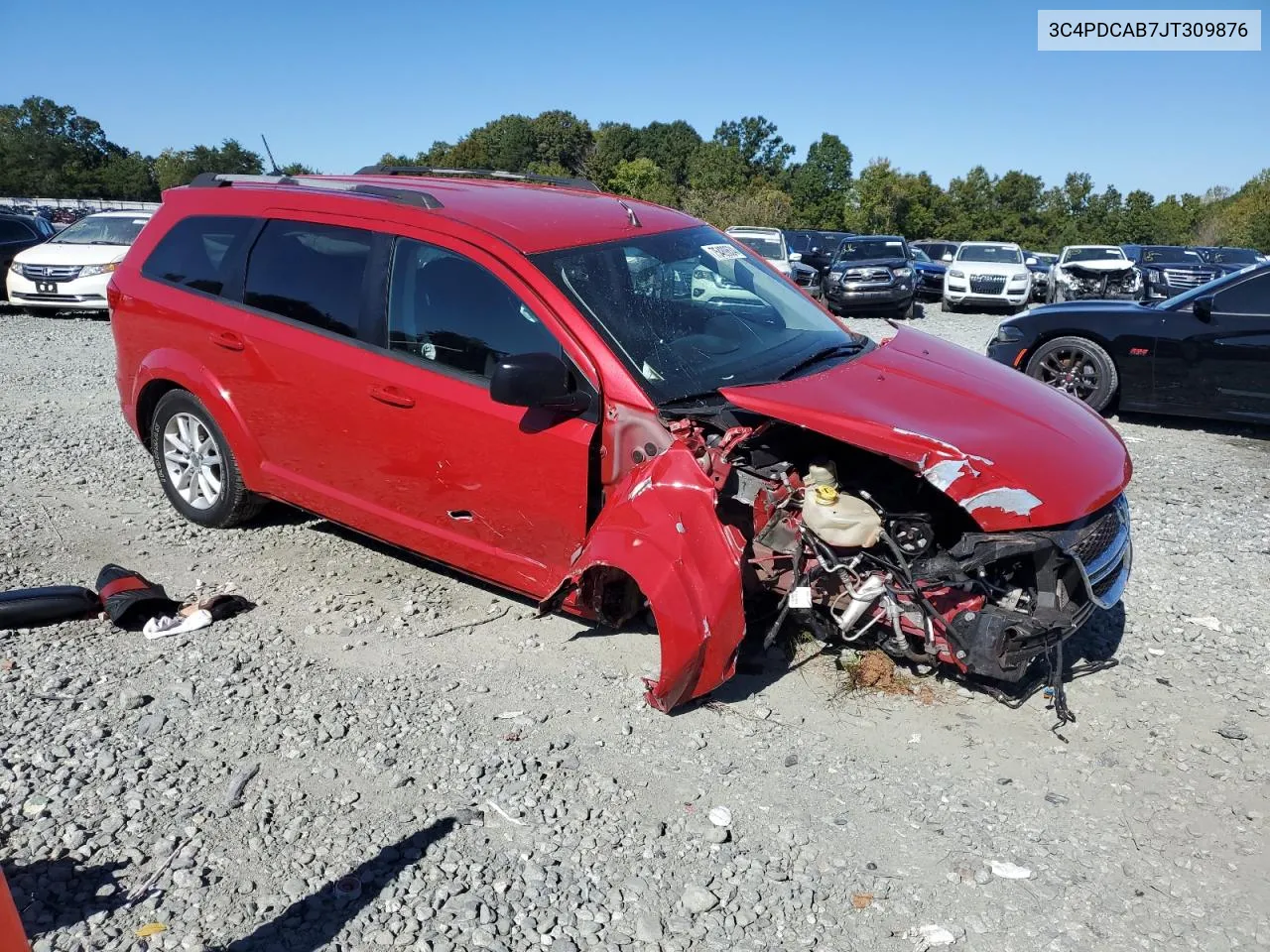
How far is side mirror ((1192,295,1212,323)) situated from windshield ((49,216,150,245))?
14920 millimetres

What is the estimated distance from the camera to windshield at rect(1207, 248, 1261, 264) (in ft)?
79.7

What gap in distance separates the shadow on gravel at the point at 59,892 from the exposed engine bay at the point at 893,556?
230cm

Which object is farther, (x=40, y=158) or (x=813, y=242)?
(x=40, y=158)

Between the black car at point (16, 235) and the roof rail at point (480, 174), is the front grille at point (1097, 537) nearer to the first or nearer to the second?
the roof rail at point (480, 174)

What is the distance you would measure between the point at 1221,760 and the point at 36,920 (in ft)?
12.6

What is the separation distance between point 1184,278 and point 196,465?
21.2m

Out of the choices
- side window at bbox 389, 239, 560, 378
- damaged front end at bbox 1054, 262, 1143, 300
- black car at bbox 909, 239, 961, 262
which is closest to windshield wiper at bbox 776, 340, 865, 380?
side window at bbox 389, 239, 560, 378

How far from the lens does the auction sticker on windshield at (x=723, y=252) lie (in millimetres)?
4879

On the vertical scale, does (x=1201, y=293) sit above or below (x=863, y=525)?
above

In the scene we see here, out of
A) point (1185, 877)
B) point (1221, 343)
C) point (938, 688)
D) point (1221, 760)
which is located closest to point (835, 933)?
point (1185, 877)

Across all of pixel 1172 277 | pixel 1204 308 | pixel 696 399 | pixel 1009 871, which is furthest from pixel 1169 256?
pixel 1009 871

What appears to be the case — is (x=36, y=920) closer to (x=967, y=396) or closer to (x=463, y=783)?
(x=463, y=783)

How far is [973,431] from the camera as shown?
12.0ft

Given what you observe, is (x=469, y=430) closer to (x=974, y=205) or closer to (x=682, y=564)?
(x=682, y=564)
